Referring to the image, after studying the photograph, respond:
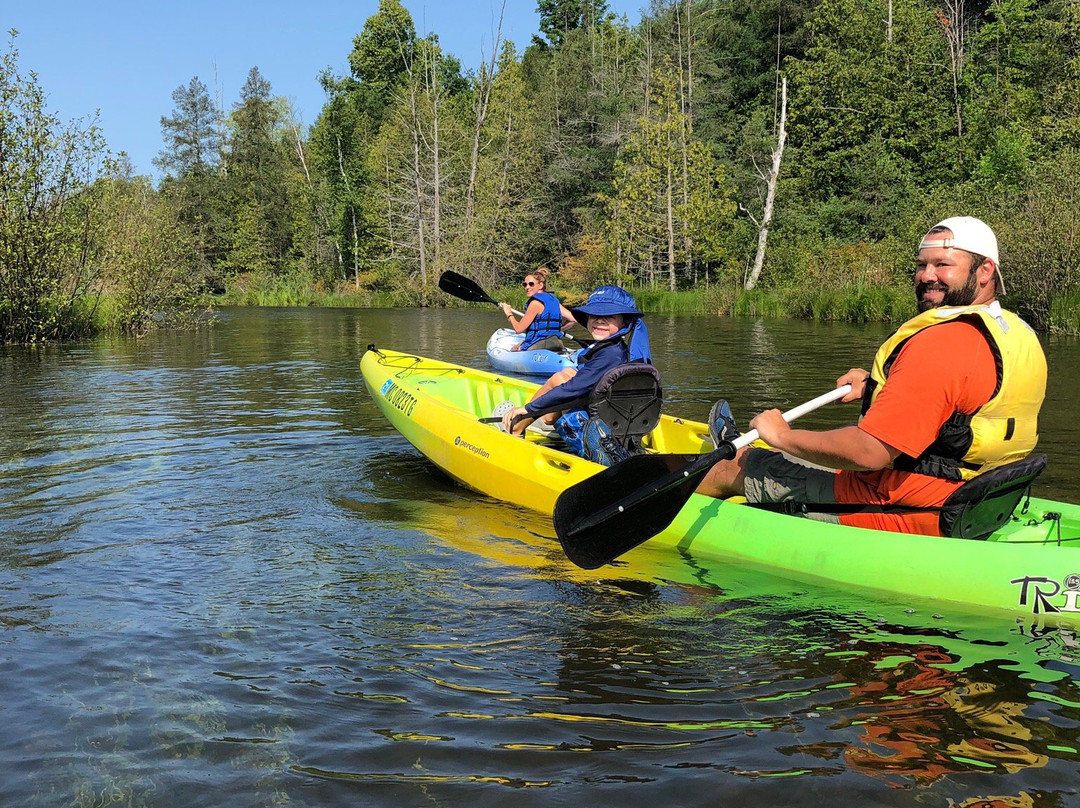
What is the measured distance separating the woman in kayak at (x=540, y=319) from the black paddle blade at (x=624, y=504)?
269 inches

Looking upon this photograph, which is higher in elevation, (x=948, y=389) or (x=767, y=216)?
(x=767, y=216)

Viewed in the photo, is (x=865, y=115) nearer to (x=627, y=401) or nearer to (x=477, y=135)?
(x=477, y=135)

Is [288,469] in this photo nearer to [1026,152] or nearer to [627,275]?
[1026,152]

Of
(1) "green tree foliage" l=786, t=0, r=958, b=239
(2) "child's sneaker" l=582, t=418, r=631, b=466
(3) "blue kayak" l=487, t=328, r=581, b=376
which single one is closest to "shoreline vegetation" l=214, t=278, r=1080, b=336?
(3) "blue kayak" l=487, t=328, r=581, b=376

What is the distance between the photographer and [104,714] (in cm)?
320

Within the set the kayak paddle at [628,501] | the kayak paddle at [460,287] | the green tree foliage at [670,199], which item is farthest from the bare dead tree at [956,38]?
the kayak paddle at [628,501]

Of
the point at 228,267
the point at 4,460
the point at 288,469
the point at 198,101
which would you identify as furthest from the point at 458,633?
the point at 198,101

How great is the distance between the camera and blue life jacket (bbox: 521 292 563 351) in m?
11.7

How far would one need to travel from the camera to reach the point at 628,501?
14.9 feet

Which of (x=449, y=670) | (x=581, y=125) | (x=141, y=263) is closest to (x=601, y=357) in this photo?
(x=449, y=670)

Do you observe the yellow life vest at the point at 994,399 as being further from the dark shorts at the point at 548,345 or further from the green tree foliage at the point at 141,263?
the green tree foliage at the point at 141,263

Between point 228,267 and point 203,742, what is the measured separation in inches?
2020

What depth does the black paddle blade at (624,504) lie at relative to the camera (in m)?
4.50

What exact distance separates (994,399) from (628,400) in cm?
A: 246
